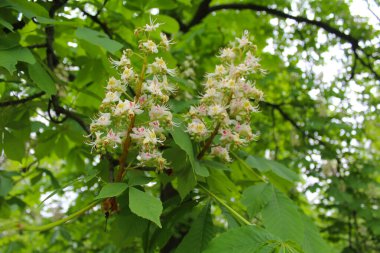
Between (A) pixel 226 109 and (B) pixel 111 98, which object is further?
(A) pixel 226 109

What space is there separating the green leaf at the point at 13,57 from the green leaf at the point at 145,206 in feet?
2.39

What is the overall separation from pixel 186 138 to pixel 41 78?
80 cm

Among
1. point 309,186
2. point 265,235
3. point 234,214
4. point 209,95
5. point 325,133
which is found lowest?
point 309,186

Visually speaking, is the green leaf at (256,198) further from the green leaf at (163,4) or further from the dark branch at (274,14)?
the dark branch at (274,14)

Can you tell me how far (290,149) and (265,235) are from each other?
8.94 ft

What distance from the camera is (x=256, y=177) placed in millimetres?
2301

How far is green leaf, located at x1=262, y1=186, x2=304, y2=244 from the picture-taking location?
1.68 meters

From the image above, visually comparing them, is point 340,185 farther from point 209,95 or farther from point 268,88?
point 209,95

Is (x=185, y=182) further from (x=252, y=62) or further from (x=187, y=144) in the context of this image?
(x=252, y=62)

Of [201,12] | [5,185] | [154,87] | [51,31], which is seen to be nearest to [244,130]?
[154,87]

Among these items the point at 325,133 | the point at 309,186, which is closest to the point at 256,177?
the point at 309,186

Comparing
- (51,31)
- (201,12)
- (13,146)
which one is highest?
(51,31)

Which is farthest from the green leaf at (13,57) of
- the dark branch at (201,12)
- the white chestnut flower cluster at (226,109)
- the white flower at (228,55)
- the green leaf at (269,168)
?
the dark branch at (201,12)

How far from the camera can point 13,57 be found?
5.93 ft
